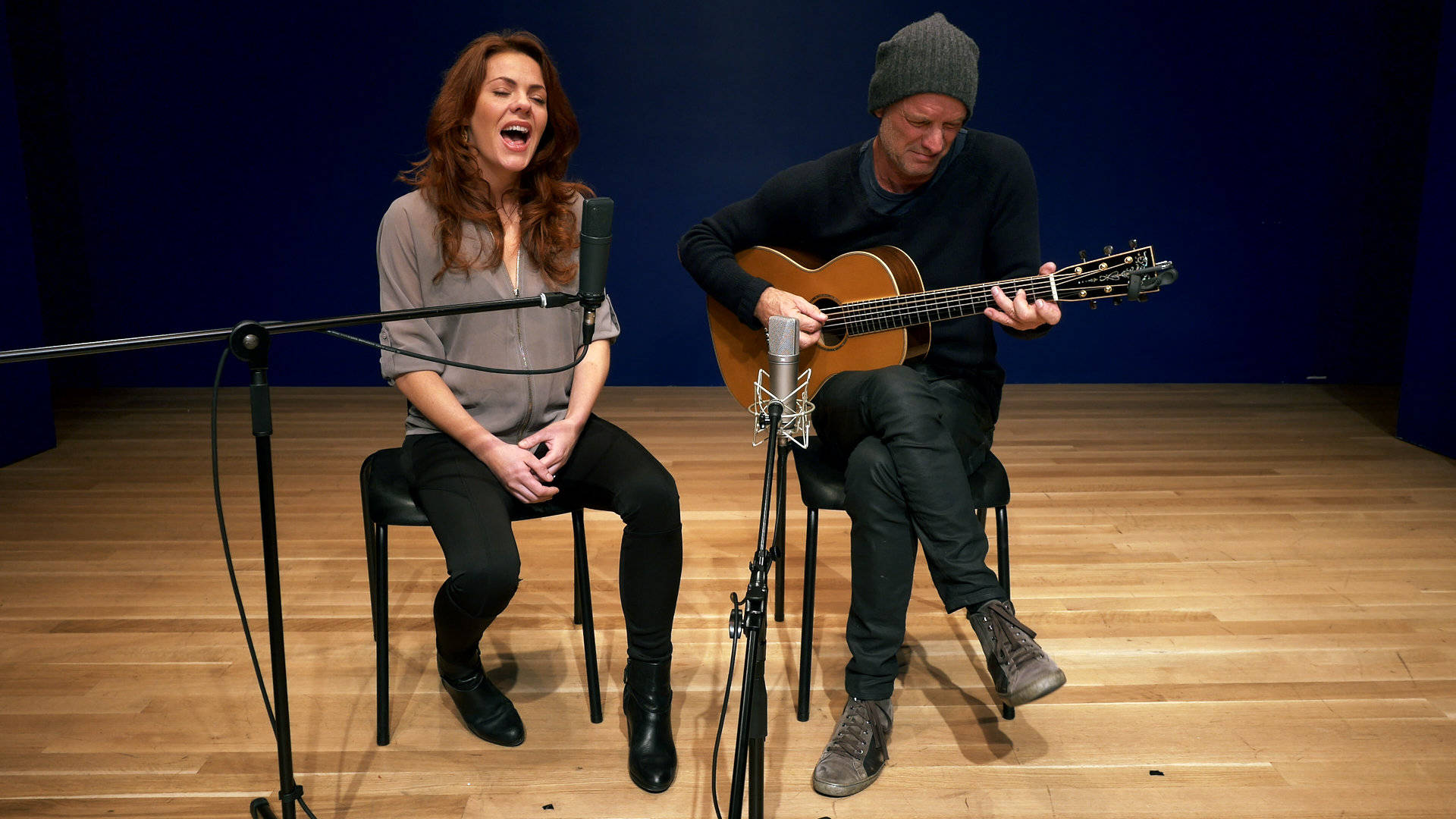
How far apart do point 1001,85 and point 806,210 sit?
11.3 feet

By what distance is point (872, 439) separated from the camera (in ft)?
6.48

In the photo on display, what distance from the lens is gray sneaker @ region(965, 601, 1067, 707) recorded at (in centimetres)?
174

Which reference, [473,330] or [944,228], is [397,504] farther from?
[944,228]

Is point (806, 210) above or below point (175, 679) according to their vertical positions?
above

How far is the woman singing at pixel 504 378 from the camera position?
6.37 ft

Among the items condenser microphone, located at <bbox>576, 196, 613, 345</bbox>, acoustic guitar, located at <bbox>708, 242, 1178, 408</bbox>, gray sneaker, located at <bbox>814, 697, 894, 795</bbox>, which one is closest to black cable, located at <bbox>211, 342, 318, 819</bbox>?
condenser microphone, located at <bbox>576, 196, 613, 345</bbox>

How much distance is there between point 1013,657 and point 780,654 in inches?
28.8

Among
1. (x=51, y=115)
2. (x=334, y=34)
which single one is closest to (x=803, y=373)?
(x=334, y=34)

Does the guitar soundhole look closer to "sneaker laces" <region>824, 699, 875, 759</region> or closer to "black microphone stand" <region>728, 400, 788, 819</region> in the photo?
"sneaker laces" <region>824, 699, 875, 759</region>

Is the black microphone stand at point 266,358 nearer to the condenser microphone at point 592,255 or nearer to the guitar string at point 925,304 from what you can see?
the condenser microphone at point 592,255

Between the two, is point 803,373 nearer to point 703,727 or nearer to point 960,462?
point 960,462

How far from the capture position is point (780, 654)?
2383 millimetres

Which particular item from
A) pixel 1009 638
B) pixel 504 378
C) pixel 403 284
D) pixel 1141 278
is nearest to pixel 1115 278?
pixel 1141 278

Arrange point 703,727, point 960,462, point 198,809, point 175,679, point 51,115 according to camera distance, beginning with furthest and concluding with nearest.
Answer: point 51,115 → point 175,679 → point 703,727 → point 960,462 → point 198,809
